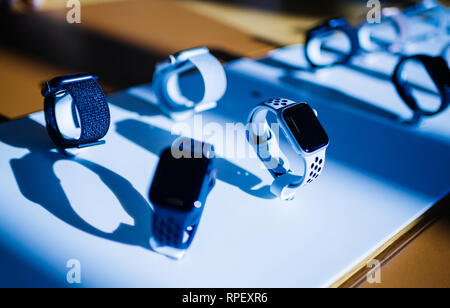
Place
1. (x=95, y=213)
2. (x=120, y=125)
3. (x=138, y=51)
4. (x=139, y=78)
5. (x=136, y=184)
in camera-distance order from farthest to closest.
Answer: (x=138, y=51), (x=139, y=78), (x=120, y=125), (x=136, y=184), (x=95, y=213)

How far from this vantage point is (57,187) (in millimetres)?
1062

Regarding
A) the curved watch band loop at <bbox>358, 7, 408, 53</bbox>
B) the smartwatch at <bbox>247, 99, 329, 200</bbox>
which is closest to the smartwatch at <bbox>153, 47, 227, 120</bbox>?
the smartwatch at <bbox>247, 99, 329, 200</bbox>

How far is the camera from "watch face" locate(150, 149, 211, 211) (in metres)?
0.78

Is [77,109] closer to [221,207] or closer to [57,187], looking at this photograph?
[57,187]

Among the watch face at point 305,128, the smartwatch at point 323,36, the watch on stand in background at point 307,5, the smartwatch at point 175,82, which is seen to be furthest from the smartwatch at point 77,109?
the watch on stand in background at point 307,5

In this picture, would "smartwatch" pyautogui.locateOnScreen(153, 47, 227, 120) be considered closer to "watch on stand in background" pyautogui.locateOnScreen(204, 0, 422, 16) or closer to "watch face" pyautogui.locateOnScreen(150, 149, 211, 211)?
"watch face" pyautogui.locateOnScreen(150, 149, 211, 211)

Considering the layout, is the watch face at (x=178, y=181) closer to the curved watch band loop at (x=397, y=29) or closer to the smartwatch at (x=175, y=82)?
the smartwatch at (x=175, y=82)

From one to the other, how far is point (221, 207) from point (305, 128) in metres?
0.32

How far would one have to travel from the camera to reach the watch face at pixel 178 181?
2.55 feet

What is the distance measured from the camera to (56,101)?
1161 millimetres

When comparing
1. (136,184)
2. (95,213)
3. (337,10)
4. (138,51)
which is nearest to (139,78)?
(138,51)

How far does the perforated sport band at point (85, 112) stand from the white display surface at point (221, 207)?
72mm
